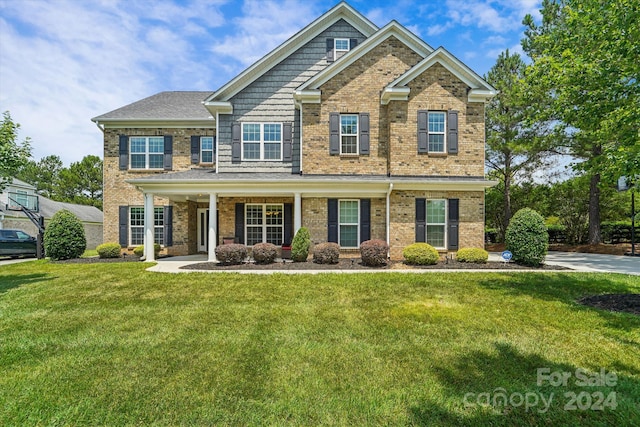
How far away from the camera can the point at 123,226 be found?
16234 mm

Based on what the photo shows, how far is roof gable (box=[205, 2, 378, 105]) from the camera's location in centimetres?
1429

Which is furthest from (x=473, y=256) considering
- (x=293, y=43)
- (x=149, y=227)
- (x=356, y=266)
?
(x=149, y=227)

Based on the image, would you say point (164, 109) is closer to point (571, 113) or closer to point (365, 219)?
point (365, 219)

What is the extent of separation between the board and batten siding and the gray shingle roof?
9.26 ft

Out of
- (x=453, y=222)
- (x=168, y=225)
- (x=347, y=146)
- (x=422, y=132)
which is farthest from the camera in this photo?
(x=168, y=225)

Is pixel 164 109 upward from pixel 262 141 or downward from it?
upward

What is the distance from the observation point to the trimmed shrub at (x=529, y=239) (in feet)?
37.4

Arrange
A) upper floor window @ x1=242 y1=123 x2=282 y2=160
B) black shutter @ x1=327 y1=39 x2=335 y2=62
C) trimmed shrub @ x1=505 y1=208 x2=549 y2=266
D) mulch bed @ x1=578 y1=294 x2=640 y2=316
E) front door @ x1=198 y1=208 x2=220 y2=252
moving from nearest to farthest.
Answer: mulch bed @ x1=578 y1=294 x2=640 y2=316
trimmed shrub @ x1=505 y1=208 x2=549 y2=266
upper floor window @ x1=242 y1=123 x2=282 y2=160
black shutter @ x1=327 y1=39 x2=335 y2=62
front door @ x1=198 y1=208 x2=220 y2=252

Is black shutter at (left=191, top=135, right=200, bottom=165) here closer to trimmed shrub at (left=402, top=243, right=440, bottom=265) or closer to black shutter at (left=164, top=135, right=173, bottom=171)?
black shutter at (left=164, top=135, right=173, bottom=171)

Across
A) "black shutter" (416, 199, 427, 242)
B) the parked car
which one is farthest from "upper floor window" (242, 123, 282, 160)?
the parked car

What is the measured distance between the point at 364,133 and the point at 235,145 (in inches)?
227

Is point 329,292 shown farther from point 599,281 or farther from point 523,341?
point 599,281

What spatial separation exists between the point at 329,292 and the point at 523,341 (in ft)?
13.7

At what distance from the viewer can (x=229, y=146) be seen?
14469 mm
